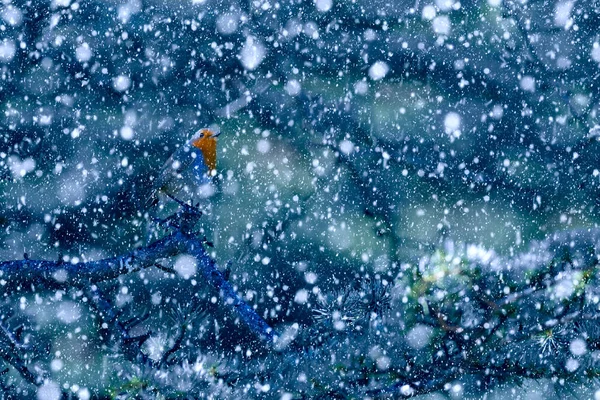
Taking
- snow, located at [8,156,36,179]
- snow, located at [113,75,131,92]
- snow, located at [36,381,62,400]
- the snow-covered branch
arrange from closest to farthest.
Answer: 1. snow, located at [36,381,62,400]
2. the snow-covered branch
3. snow, located at [8,156,36,179]
4. snow, located at [113,75,131,92]

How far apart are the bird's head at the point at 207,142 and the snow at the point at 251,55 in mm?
323

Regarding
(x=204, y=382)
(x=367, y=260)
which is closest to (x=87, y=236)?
(x=367, y=260)

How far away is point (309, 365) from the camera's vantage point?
747mm

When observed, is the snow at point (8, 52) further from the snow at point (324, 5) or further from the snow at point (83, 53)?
the snow at point (324, 5)

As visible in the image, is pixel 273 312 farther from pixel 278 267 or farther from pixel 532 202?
pixel 532 202

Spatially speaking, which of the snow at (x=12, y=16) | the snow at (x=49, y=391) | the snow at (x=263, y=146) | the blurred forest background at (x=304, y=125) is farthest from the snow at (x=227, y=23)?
the snow at (x=49, y=391)

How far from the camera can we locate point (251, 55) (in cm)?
186

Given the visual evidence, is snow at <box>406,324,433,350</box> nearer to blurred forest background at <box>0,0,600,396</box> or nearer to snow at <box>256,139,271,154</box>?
blurred forest background at <box>0,0,600,396</box>

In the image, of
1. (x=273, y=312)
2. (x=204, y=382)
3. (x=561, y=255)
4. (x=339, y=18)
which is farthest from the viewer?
(x=339, y=18)

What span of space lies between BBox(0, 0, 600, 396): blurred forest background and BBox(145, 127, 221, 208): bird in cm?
20

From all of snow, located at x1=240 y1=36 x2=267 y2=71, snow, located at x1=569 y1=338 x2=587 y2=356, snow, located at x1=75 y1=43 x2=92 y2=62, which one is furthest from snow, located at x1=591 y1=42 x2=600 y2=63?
snow, located at x1=75 y1=43 x2=92 y2=62

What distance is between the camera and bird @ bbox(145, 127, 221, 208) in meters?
1.51

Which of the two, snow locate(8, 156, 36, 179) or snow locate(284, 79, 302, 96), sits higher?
snow locate(284, 79, 302, 96)

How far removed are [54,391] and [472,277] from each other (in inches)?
23.5
